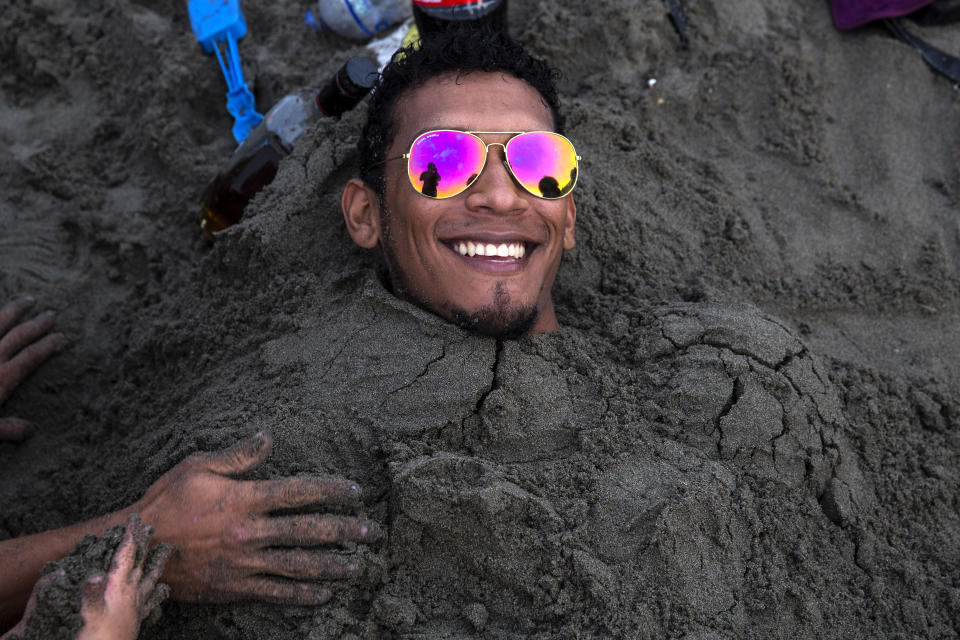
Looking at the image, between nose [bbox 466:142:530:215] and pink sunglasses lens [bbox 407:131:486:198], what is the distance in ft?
0.11

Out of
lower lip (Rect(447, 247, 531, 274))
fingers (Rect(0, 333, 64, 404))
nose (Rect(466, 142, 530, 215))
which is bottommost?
fingers (Rect(0, 333, 64, 404))

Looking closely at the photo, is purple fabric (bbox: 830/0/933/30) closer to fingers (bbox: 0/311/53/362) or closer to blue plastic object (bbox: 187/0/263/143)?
blue plastic object (bbox: 187/0/263/143)

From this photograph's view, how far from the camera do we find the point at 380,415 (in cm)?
229

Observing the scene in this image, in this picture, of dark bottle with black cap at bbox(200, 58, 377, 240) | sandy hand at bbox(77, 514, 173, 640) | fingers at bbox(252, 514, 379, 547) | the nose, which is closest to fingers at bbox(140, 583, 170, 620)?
sandy hand at bbox(77, 514, 173, 640)

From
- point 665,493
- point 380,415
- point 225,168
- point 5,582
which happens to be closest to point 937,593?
point 665,493

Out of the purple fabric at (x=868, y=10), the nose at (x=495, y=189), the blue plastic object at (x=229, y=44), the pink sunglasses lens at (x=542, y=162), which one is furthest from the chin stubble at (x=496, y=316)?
the purple fabric at (x=868, y=10)

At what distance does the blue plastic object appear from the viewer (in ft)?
12.5

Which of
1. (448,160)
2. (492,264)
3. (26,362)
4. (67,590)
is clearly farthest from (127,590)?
(26,362)

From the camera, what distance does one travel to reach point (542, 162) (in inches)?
99.2

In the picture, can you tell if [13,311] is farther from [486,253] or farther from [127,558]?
[486,253]

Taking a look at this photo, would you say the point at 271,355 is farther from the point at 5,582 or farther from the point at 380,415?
the point at 5,582

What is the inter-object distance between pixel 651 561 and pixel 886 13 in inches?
116

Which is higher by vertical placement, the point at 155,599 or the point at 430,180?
the point at 430,180

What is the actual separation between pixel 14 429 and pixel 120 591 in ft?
4.83
